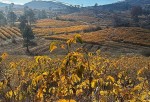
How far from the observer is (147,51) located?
83.2 m

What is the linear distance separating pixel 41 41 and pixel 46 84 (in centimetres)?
10248

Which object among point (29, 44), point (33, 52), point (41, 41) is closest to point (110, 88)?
point (33, 52)

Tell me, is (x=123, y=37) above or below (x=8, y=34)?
above

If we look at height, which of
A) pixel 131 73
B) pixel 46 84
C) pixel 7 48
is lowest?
pixel 7 48

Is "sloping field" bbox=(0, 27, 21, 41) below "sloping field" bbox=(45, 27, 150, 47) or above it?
below

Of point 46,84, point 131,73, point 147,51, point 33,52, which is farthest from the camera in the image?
point 33,52

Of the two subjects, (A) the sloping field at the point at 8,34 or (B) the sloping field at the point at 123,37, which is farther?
(A) the sloping field at the point at 8,34

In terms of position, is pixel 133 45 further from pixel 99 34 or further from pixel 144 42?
pixel 99 34

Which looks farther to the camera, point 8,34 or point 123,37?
point 8,34

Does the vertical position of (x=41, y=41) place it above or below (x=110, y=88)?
below

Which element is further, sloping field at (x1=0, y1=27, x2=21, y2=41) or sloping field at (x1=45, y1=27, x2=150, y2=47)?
sloping field at (x1=0, y1=27, x2=21, y2=41)

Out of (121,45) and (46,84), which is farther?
(121,45)

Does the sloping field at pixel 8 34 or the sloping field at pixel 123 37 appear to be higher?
the sloping field at pixel 123 37

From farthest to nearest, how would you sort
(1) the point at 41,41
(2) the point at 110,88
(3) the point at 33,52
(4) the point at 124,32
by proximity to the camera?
(4) the point at 124,32, (1) the point at 41,41, (3) the point at 33,52, (2) the point at 110,88
